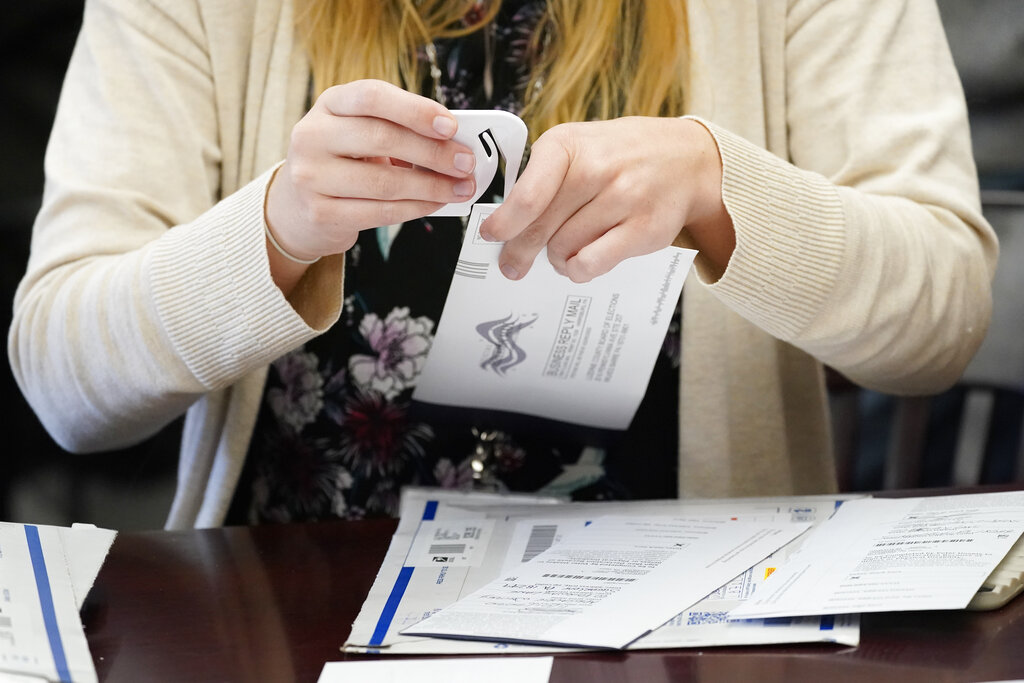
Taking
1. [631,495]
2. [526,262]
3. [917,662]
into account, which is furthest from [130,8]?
[917,662]

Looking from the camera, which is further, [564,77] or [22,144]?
[22,144]

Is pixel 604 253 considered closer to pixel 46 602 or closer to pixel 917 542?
pixel 917 542

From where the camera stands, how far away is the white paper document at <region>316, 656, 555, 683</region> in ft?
1.43

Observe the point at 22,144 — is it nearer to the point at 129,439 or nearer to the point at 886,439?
the point at 129,439

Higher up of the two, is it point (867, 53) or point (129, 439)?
point (867, 53)

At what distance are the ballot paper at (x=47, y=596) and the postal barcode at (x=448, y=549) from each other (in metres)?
0.18

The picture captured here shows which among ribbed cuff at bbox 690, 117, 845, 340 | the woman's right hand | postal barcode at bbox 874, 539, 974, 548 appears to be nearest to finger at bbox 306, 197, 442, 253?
the woman's right hand

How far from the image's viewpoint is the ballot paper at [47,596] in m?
0.43

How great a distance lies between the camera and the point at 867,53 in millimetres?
811

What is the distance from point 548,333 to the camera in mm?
642

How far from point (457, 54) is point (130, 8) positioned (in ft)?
0.88

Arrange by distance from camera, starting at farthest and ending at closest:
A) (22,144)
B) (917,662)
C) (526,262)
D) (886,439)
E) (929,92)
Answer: (886,439) < (22,144) < (929,92) < (526,262) < (917,662)

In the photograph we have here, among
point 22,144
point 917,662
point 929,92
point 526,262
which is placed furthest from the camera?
point 22,144

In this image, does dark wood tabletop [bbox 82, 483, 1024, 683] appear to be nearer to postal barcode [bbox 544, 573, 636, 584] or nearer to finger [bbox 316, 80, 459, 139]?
postal barcode [bbox 544, 573, 636, 584]
